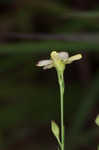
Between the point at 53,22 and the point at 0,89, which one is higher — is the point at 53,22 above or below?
above

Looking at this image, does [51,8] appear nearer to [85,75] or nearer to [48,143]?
[85,75]

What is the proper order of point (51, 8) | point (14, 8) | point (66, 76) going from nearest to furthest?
point (51, 8) → point (14, 8) → point (66, 76)

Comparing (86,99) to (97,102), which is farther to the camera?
(97,102)

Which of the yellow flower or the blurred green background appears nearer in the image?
the yellow flower

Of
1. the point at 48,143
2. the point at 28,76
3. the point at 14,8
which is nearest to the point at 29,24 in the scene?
the point at 14,8

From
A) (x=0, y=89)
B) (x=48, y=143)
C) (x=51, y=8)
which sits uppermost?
(x=51, y=8)

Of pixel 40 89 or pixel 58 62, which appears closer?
pixel 58 62

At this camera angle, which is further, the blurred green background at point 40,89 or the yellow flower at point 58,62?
the blurred green background at point 40,89

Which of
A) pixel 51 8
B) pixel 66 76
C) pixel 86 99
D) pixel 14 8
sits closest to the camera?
pixel 51 8
